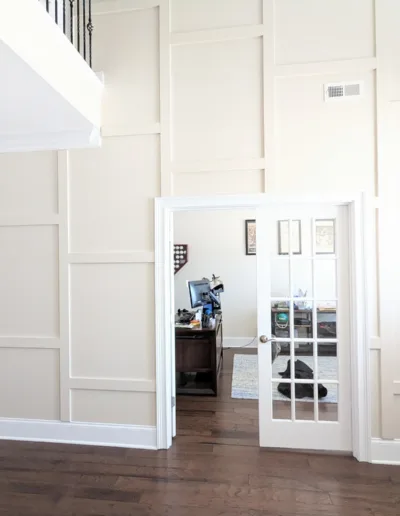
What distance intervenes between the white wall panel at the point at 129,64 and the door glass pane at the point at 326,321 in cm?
214

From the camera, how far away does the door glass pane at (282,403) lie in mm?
2656

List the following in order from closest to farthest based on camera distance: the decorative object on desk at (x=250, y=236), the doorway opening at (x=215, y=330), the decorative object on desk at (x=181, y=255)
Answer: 1. the doorway opening at (x=215, y=330)
2. the decorative object on desk at (x=250, y=236)
3. the decorative object on desk at (x=181, y=255)

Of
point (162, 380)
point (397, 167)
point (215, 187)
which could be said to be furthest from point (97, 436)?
point (397, 167)

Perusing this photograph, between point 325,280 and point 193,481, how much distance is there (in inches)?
71.1

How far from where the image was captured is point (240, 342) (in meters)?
5.78

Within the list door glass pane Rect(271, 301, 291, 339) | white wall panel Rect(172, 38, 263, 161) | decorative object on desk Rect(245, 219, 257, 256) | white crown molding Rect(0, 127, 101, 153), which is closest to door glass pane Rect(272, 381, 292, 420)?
door glass pane Rect(271, 301, 291, 339)

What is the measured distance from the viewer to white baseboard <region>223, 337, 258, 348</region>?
18.9 ft

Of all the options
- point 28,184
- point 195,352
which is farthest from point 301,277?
point 28,184

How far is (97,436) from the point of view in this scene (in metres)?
2.74

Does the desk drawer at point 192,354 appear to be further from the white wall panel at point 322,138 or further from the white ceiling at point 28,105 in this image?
the white ceiling at point 28,105

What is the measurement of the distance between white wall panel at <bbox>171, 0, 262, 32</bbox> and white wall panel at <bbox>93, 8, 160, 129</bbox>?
20 centimetres

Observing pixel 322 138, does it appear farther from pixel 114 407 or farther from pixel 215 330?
pixel 114 407

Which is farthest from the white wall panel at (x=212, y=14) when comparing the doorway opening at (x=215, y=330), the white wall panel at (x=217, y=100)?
the doorway opening at (x=215, y=330)

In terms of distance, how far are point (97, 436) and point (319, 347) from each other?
2.04 m
